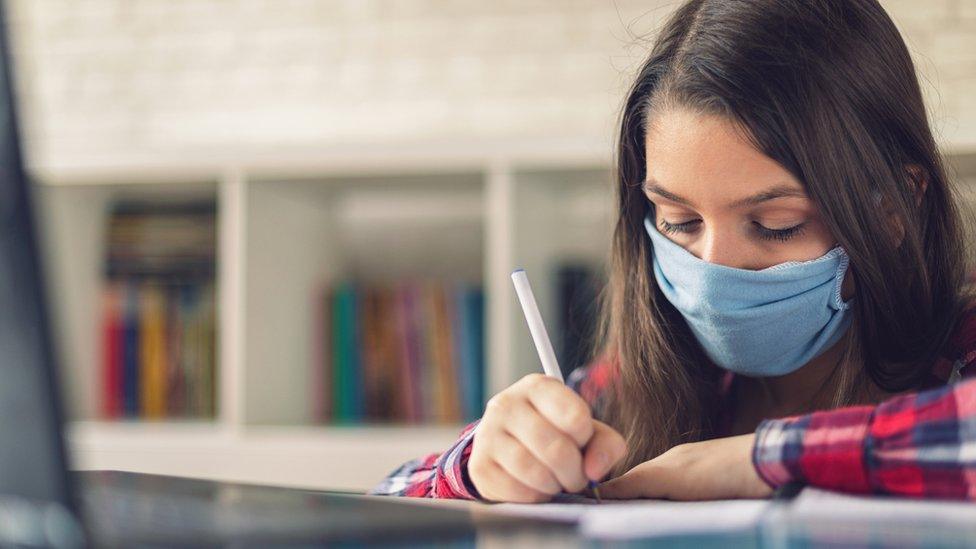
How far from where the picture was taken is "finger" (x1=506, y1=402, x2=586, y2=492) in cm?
66

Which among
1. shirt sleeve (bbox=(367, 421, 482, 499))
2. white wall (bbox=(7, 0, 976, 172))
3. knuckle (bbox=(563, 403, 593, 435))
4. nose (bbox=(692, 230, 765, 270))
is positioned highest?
white wall (bbox=(7, 0, 976, 172))

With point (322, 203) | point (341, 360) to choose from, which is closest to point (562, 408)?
point (341, 360)

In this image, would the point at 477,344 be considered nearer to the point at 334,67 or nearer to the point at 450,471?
the point at 334,67

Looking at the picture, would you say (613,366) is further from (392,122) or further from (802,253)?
(392,122)

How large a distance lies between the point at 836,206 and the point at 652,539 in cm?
59

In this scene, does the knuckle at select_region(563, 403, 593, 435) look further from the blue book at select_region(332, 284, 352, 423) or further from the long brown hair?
the blue book at select_region(332, 284, 352, 423)

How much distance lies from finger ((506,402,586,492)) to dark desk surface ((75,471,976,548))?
0.13 m

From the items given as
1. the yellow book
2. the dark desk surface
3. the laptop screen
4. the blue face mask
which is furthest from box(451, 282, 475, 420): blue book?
the laptop screen

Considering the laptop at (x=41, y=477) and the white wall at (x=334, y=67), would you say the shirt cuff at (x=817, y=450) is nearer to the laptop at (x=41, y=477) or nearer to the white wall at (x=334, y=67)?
the laptop at (x=41, y=477)

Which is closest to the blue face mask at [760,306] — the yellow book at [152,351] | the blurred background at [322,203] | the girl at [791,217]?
the girl at [791,217]

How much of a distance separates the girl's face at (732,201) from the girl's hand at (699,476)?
0.30 meters

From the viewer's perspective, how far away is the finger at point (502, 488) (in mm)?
687

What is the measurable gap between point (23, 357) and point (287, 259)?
5.60 feet

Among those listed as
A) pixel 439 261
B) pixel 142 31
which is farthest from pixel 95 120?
pixel 439 261
